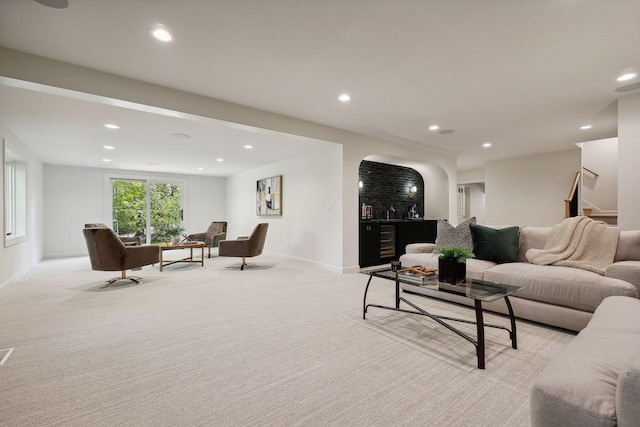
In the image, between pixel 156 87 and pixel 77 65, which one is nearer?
pixel 77 65

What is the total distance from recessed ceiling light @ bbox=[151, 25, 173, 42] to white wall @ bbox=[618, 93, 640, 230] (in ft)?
16.4

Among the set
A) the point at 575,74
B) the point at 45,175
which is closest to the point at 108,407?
the point at 575,74

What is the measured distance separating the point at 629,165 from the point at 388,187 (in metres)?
4.20

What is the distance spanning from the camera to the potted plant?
238cm

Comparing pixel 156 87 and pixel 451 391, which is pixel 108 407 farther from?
pixel 156 87

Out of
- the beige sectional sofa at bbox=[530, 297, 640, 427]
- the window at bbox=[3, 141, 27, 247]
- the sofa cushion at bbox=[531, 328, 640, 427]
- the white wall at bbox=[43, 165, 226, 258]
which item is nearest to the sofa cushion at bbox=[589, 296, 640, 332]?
the beige sectional sofa at bbox=[530, 297, 640, 427]

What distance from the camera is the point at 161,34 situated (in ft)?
7.66

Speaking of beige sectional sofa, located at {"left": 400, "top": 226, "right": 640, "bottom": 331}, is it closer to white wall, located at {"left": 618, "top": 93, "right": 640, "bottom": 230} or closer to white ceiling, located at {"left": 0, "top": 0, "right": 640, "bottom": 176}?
white wall, located at {"left": 618, "top": 93, "right": 640, "bottom": 230}

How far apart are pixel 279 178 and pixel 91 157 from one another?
4286mm

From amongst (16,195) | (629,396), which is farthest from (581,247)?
(16,195)

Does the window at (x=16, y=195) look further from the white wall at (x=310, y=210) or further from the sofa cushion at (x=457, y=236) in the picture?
the sofa cushion at (x=457, y=236)

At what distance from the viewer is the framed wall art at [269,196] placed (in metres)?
7.12

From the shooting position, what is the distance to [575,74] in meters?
3.03

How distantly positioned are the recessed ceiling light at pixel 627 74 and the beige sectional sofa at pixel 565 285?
5.36 feet
